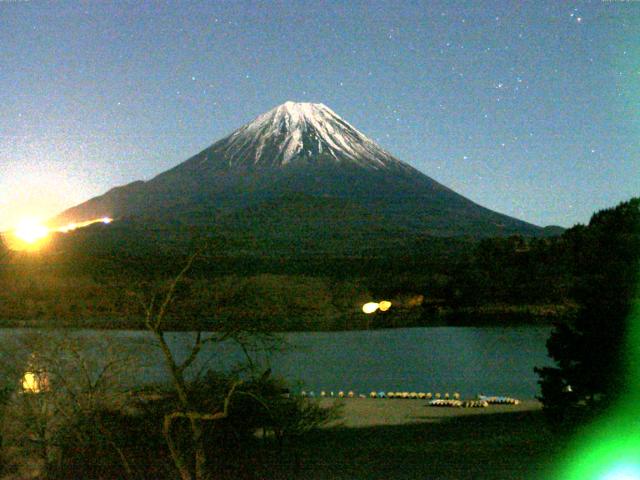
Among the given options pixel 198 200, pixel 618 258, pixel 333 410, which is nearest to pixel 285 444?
pixel 333 410

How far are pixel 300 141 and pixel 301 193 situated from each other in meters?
22.5

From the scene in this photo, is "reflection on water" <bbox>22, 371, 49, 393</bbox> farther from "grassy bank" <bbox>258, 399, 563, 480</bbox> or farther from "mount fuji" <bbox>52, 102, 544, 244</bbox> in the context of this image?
"mount fuji" <bbox>52, 102, 544, 244</bbox>

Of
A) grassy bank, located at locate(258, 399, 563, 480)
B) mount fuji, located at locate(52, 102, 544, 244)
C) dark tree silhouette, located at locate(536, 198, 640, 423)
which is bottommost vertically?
grassy bank, located at locate(258, 399, 563, 480)

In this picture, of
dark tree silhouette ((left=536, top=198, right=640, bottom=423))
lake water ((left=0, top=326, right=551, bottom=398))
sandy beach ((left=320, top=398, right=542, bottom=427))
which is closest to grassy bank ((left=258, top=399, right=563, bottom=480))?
sandy beach ((left=320, top=398, right=542, bottom=427))

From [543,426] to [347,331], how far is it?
109ft

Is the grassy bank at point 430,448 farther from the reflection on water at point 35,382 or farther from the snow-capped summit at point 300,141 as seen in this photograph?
the snow-capped summit at point 300,141

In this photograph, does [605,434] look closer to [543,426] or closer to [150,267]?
[543,426]

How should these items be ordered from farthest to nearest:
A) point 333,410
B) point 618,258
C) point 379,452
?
1. point 618,258
2. point 333,410
3. point 379,452

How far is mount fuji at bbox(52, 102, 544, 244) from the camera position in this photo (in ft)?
294

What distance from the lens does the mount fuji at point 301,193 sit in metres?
89.5

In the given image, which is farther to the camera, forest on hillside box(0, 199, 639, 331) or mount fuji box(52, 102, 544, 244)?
mount fuji box(52, 102, 544, 244)

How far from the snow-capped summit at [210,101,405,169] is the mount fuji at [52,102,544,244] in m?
0.17

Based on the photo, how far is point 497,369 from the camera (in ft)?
112

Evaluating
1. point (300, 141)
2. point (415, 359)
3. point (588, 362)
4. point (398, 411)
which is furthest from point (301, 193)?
point (588, 362)
